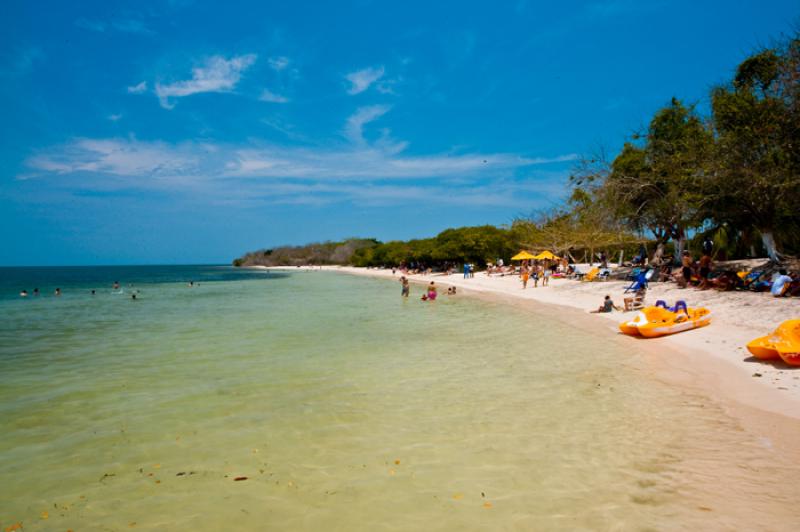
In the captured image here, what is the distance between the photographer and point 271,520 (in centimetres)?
407

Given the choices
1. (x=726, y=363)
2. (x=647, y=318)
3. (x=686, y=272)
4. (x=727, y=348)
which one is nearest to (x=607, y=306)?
(x=686, y=272)

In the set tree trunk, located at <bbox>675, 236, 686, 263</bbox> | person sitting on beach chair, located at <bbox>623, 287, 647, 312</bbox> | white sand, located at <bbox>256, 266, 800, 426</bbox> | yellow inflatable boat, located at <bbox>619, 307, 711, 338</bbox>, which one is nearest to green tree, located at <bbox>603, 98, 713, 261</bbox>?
tree trunk, located at <bbox>675, 236, 686, 263</bbox>

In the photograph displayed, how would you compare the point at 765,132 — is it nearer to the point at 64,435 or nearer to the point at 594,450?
the point at 594,450

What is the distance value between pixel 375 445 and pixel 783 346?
8259mm

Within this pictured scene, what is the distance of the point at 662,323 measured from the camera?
12500 mm

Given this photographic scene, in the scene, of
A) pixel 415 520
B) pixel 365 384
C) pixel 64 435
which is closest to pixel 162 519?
pixel 415 520

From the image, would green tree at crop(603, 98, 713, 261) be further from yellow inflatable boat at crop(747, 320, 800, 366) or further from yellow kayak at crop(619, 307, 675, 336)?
yellow inflatable boat at crop(747, 320, 800, 366)

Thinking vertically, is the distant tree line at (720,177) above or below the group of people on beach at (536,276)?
above

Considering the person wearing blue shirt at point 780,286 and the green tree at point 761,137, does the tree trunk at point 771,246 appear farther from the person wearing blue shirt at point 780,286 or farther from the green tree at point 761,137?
the person wearing blue shirt at point 780,286

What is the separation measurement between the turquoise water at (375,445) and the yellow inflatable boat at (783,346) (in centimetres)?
225

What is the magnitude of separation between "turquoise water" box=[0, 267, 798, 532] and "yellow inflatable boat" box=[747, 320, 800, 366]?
7.39ft

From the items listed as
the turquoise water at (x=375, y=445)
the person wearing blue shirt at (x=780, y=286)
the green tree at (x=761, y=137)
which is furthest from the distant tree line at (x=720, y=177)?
the turquoise water at (x=375, y=445)

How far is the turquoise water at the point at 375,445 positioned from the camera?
417 cm

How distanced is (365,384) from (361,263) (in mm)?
93272
